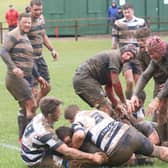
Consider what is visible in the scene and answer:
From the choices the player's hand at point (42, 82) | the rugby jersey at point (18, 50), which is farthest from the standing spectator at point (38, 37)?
the rugby jersey at point (18, 50)

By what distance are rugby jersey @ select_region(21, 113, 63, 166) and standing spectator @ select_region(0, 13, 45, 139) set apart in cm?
213

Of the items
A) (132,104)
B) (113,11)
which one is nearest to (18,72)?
(132,104)

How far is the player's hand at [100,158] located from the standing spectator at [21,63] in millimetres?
2522

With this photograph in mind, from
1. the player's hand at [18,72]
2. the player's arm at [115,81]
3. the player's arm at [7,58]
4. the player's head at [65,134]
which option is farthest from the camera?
the player's arm at [7,58]

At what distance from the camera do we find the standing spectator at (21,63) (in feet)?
35.1

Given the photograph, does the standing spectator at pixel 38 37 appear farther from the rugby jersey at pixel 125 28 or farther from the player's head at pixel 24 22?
the rugby jersey at pixel 125 28

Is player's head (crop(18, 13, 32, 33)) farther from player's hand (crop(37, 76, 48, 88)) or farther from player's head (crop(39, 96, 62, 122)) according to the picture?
player's head (crop(39, 96, 62, 122))

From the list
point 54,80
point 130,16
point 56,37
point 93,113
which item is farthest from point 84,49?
point 93,113

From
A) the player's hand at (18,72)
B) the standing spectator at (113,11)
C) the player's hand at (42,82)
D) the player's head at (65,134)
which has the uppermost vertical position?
the player's hand at (18,72)

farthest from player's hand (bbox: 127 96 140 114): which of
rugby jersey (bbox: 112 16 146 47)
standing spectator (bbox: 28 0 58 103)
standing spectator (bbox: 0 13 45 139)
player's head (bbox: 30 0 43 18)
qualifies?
rugby jersey (bbox: 112 16 146 47)

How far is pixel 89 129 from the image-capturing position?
28.1 ft

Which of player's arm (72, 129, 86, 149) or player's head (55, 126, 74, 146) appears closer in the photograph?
player's arm (72, 129, 86, 149)

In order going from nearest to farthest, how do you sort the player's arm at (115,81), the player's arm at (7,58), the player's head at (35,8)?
the player's arm at (115,81) → the player's arm at (7,58) → the player's head at (35,8)

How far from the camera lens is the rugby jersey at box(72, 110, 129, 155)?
8.43m
